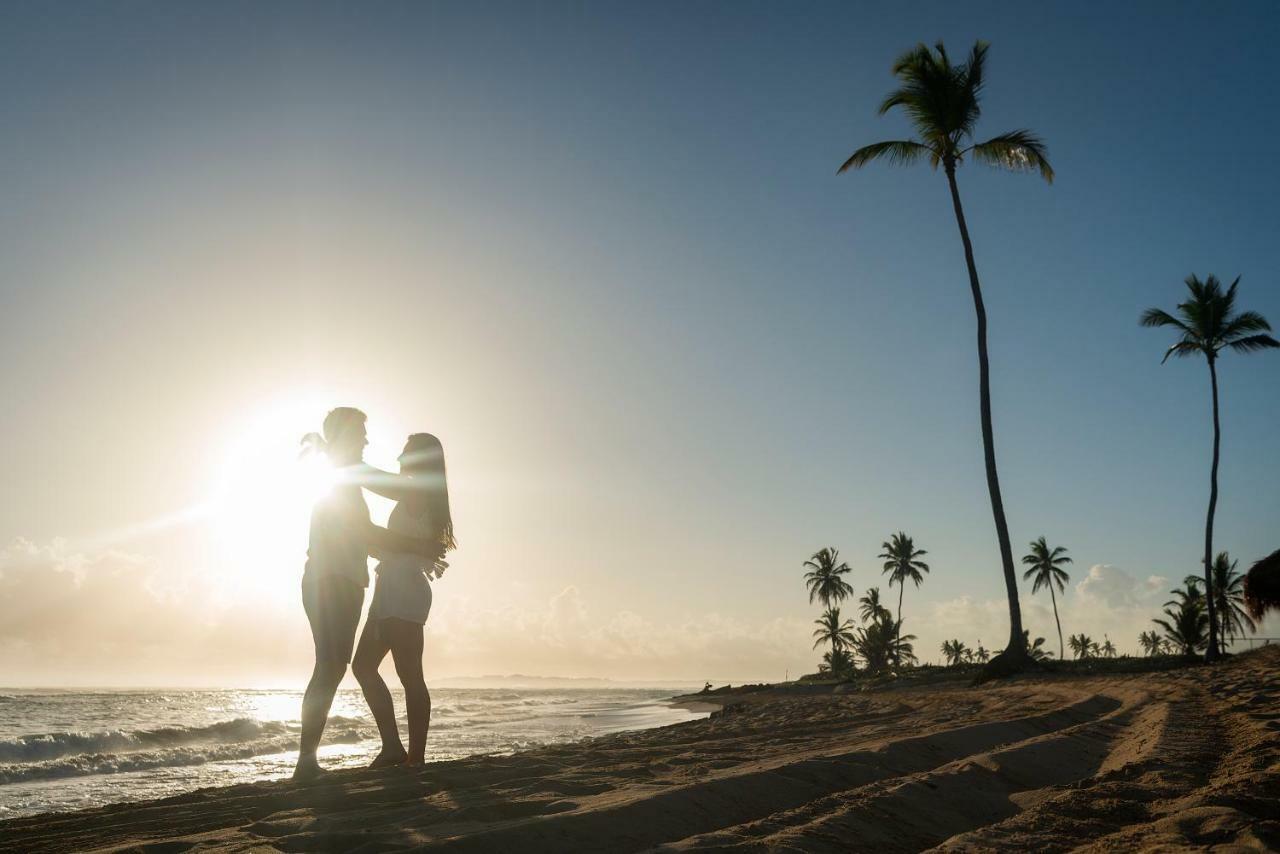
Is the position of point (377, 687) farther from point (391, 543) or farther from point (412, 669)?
point (391, 543)

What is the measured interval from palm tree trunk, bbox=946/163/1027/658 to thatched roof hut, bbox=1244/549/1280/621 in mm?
8341

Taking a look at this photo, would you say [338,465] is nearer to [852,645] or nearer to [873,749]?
[873,749]

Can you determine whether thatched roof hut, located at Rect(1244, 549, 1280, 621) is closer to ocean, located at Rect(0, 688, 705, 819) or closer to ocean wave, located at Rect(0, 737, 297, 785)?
ocean, located at Rect(0, 688, 705, 819)

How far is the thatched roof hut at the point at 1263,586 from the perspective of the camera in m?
19.0

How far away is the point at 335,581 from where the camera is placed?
4406mm

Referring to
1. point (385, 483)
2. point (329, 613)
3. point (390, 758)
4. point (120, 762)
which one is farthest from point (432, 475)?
point (120, 762)

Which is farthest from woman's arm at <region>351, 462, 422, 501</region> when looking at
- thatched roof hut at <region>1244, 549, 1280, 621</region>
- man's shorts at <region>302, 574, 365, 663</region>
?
thatched roof hut at <region>1244, 549, 1280, 621</region>

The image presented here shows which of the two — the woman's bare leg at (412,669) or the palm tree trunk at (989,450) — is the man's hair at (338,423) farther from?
the palm tree trunk at (989,450)

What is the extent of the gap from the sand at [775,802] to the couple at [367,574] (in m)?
0.43

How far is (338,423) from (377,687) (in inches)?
60.6

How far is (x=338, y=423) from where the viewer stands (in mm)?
4512

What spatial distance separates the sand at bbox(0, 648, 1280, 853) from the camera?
2494 mm

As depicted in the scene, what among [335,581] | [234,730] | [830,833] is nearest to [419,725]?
[335,581]

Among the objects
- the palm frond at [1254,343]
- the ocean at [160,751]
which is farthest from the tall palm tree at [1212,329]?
the ocean at [160,751]
